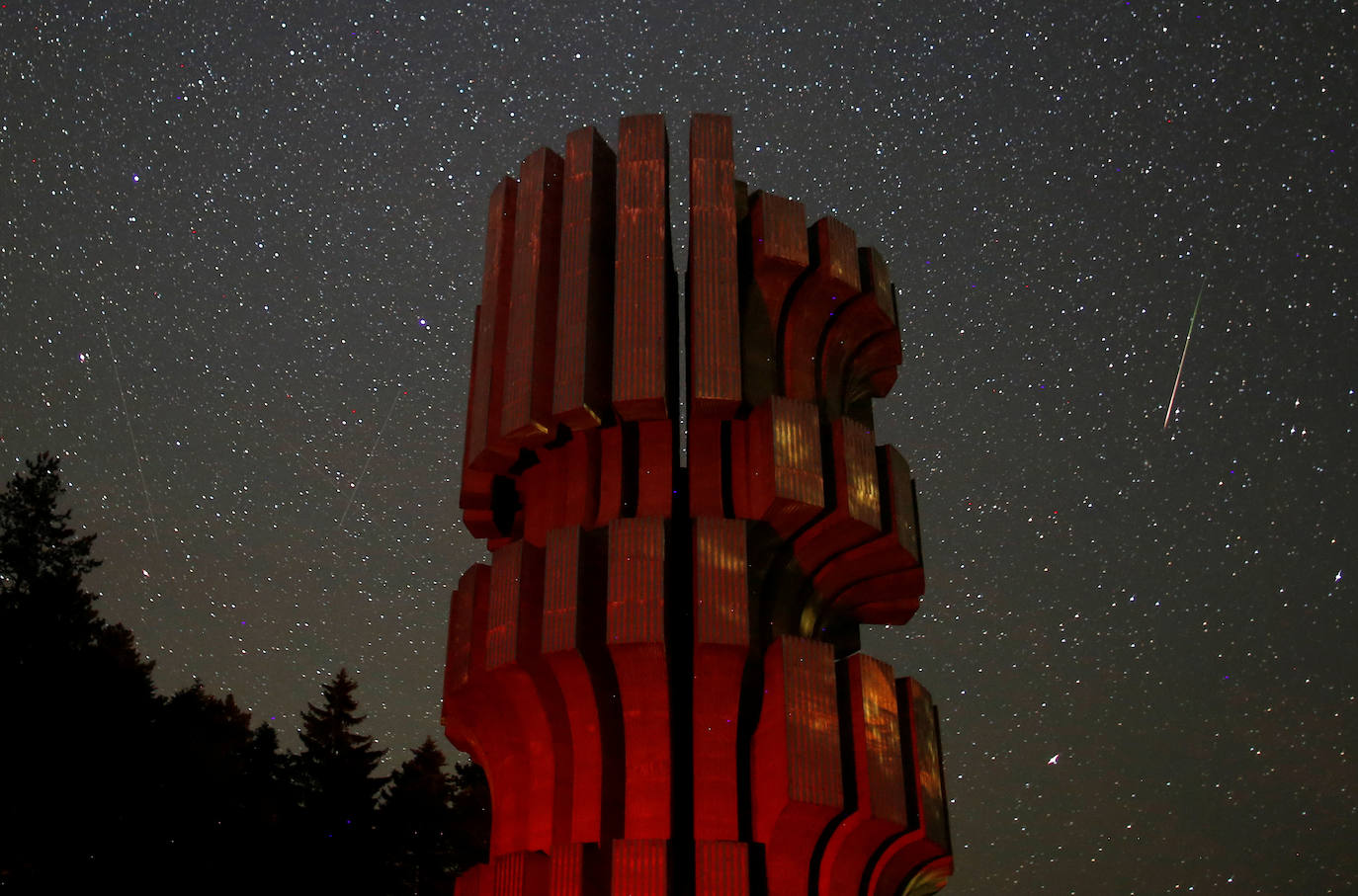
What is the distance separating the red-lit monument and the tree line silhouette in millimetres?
13215

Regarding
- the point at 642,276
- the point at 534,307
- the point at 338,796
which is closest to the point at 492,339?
the point at 534,307

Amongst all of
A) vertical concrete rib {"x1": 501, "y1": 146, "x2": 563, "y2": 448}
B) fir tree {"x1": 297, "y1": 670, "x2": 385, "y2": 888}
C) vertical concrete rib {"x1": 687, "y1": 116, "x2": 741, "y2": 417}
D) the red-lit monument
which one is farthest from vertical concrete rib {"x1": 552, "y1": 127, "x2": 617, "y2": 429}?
fir tree {"x1": 297, "y1": 670, "x2": 385, "y2": 888}

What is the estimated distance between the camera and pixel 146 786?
29266 millimetres

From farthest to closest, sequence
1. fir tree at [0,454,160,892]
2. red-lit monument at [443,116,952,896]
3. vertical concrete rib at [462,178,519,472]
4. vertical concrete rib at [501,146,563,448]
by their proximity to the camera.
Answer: fir tree at [0,454,160,892]
vertical concrete rib at [462,178,519,472]
vertical concrete rib at [501,146,563,448]
red-lit monument at [443,116,952,896]

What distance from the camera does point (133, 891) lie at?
27500 millimetres

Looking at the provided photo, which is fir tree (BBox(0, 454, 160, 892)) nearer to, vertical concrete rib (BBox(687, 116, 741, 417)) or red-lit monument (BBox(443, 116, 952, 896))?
red-lit monument (BBox(443, 116, 952, 896))

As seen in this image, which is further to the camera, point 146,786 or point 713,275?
point 146,786

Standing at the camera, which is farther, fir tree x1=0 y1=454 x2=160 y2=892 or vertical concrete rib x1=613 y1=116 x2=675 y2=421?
fir tree x1=0 y1=454 x2=160 y2=892

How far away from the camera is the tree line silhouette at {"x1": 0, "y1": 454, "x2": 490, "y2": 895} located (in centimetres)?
2702

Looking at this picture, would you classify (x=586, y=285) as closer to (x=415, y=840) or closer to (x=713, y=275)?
(x=713, y=275)

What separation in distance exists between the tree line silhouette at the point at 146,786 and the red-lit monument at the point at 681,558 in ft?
43.4

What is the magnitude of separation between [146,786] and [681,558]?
18251 millimetres

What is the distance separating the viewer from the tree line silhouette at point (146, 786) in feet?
88.6

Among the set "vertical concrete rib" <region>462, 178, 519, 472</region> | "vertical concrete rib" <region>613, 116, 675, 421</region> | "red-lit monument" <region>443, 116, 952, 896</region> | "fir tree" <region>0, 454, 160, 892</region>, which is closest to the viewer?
"red-lit monument" <region>443, 116, 952, 896</region>
